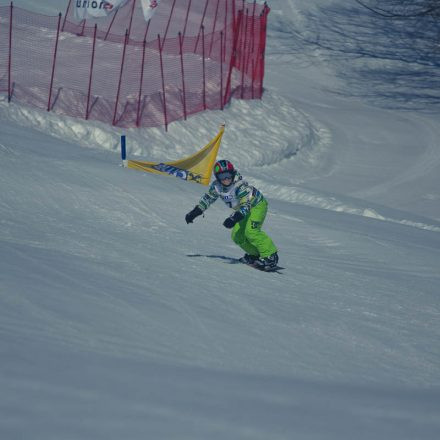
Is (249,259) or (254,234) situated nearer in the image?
(254,234)

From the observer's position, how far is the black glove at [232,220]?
28.0 feet

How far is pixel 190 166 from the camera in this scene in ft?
49.2

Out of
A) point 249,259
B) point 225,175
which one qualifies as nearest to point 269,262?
point 249,259

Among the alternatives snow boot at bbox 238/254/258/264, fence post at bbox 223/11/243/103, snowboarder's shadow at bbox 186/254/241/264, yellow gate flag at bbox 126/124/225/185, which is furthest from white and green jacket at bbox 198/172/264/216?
fence post at bbox 223/11/243/103

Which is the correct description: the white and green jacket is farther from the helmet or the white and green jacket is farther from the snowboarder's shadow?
the snowboarder's shadow

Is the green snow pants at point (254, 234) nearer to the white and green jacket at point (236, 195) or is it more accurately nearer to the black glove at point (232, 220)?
the white and green jacket at point (236, 195)

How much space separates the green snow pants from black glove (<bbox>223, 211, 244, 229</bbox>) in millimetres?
380

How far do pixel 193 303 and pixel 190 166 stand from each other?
7.45 meters

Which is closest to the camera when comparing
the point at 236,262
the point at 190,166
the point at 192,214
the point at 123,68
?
the point at 192,214

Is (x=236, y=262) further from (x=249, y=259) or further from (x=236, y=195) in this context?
(x=236, y=195)

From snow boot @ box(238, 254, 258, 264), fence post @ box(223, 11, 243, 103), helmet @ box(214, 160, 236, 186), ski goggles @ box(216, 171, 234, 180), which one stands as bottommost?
snow boot @ box(238, 254, 258, 264)

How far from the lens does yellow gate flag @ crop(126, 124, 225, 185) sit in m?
14.5

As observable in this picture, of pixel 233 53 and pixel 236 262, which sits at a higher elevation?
pixel 233 53

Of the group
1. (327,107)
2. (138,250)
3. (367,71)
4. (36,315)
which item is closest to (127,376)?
(36,315)
